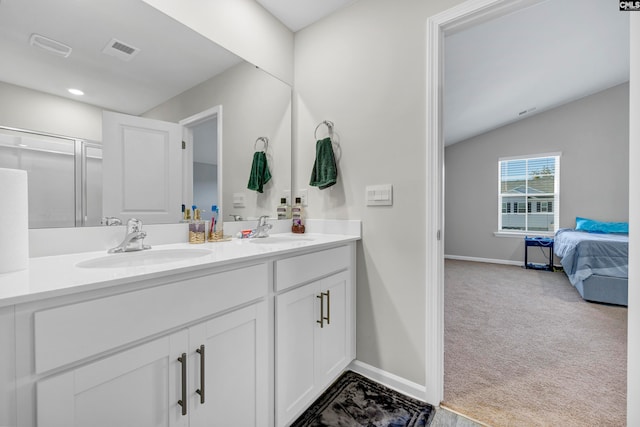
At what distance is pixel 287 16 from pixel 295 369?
2.18m

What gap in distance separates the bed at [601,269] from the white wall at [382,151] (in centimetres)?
298

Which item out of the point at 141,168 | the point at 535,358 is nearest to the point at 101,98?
the point at 141,168

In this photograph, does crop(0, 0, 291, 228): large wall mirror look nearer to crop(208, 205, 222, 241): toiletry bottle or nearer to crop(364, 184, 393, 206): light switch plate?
crop(208, 205, 222, 241): toiletry bottle

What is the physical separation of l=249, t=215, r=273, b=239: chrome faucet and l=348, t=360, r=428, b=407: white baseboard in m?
0.99

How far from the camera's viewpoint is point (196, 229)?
1498 mm

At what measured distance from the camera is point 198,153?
5.22ft

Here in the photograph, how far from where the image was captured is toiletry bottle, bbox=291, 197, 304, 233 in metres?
1.99

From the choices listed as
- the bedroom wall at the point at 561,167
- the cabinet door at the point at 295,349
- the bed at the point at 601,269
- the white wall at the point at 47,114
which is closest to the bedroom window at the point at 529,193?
the bedroom wall at the point at 561,167

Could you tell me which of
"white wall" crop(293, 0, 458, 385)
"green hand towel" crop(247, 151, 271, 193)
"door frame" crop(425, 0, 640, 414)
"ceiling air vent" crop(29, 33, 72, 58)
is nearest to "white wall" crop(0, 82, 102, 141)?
"ceiling air vent" crop(29, 33, 72, 58)

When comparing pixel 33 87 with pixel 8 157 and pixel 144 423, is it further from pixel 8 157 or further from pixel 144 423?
pixel 144 423

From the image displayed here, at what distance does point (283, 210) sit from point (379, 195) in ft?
2.42

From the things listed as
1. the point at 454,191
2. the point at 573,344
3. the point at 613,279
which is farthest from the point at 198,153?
the point at 454,191

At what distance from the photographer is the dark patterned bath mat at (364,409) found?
1361 mm

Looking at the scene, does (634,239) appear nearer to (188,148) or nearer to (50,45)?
(188,148)
